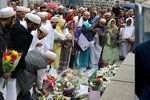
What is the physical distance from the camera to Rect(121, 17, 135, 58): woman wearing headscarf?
14.1 m

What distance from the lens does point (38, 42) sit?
8.27 m

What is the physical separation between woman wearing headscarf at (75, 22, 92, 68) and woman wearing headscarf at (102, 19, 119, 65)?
56 centimetres

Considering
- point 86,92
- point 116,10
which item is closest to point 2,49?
point 86,92

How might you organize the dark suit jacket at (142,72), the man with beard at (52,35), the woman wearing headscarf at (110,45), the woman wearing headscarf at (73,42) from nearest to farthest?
1. the dark suit jacket at (142,72)
2. the man with beard at (52,35)
3. the woman wearing headscarf at (73,42)
4. the woman wearing headscarf at (110,45)

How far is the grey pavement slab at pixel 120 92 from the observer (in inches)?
228

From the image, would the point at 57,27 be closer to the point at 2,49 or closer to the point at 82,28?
the point at 82,28

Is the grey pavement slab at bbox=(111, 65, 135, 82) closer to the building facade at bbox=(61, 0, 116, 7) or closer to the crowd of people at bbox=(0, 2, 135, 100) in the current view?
the crowd of people at bbox=(0, 2, 135, 100)

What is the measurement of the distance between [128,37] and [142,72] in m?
10.2

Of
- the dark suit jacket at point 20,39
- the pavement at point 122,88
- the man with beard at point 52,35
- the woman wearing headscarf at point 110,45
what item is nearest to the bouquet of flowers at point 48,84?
the dark suit jacket at point 20,39

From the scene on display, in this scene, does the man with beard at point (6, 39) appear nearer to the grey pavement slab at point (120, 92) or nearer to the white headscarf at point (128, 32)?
the grey pavement slab at point (120, 92)

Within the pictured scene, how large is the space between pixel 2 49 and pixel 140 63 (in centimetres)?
259

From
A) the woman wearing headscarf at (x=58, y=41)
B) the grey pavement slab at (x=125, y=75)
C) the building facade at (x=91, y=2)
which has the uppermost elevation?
the grey pavement slab at (x=125, y=75)

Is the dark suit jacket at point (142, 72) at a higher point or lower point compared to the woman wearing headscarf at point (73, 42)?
higher

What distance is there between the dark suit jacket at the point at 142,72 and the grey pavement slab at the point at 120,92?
155 cm
